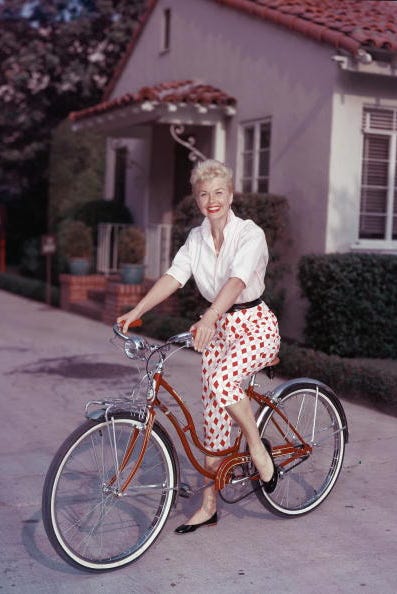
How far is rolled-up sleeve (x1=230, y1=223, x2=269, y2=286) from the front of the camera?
164 inches

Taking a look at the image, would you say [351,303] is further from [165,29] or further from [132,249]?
[165,29]

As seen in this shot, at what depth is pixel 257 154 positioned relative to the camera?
39.5 feet

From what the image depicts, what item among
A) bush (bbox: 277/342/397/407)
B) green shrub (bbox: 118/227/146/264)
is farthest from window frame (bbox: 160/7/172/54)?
bush (bbox: 277/342/397/407)

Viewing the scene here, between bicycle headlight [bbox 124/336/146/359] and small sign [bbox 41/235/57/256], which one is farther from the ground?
small sign [bbox 41/235/57/256]

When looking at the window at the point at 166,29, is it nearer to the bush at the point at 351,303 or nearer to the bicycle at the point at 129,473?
the bush at the point at 351,303

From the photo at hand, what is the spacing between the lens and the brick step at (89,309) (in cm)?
1345

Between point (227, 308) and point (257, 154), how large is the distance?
27.0 ft

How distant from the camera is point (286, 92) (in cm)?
1128

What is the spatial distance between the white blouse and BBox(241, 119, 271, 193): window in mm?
7555

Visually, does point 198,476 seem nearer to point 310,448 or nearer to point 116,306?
point 310,448

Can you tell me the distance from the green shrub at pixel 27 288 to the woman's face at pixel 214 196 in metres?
11.3

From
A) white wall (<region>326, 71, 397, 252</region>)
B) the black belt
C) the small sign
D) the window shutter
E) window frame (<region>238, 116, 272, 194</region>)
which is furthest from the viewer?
the small sign

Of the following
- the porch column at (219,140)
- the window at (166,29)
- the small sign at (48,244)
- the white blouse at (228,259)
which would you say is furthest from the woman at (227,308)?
the window at (166,29)

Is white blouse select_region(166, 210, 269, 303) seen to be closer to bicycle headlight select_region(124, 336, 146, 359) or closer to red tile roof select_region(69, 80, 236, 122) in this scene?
bicycle headlight select_region(124, 336, 146, 359)
